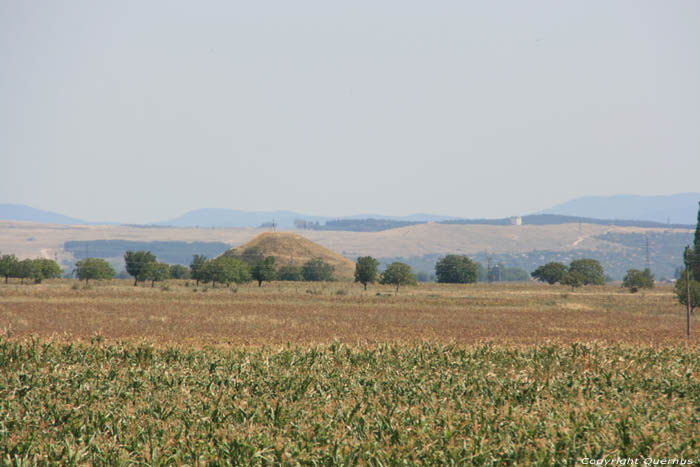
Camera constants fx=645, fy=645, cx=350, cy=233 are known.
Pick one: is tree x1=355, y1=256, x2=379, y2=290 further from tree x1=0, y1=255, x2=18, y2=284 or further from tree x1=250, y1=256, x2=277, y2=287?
tree x1=0, y1=255, x2=18, y2=284

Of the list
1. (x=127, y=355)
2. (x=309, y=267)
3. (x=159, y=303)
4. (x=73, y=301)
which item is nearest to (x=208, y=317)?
(x=159, y=303)

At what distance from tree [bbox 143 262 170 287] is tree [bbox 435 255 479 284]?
64.7 meters

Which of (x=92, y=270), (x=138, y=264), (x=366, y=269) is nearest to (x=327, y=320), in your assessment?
(x=366, y=269)

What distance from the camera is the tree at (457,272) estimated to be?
150 m

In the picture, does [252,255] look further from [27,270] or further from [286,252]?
[27,270]

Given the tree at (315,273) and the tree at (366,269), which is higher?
the tree at (366,269)

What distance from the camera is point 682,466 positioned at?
10836 millimetres

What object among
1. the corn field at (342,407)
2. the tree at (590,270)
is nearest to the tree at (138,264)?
the corn field at (342,407)

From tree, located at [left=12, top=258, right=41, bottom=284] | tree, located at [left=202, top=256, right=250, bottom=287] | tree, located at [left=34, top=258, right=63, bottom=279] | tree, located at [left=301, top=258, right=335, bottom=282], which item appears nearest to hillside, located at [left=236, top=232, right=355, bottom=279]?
tree, located at [left=301, top=258, right=335, bottom=282]

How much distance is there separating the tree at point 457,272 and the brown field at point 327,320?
244 feet

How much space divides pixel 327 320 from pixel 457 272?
105m

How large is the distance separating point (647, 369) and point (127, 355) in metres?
16.4

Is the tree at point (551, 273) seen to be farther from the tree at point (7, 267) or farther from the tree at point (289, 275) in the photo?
the tree at point (7, 267)

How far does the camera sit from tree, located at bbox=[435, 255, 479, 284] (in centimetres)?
14988
